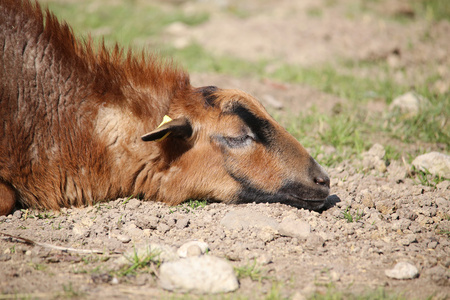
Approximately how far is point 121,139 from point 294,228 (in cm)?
161

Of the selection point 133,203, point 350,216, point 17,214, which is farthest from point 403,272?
point 17,214

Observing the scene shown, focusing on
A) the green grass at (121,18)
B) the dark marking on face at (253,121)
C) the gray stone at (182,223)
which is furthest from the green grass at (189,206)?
the green grass at (121,18)

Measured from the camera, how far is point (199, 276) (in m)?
3.05

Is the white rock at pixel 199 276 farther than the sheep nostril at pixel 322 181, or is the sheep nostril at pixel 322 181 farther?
the sheep nostril at pixel 322 181

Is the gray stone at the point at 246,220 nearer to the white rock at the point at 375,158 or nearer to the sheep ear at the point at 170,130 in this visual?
the sheep ear at the point at 170,130

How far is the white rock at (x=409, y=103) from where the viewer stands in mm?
6488

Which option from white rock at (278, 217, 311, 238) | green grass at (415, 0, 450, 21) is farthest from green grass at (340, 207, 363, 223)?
green grass at (415, 0, 450, 21)

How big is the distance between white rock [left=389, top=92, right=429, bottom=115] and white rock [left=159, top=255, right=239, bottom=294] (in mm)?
4308

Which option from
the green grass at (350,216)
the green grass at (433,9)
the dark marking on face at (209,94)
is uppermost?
the green grass at (433,9)

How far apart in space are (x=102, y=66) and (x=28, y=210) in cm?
140

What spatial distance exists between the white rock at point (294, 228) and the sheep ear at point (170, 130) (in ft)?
3.58

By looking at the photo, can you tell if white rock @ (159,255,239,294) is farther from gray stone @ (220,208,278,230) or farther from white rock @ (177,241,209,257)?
gray stone @ (220,208,278,230)

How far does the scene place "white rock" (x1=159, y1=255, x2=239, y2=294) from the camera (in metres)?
3.04

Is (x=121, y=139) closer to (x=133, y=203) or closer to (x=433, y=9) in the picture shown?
(x=133, y=203)
